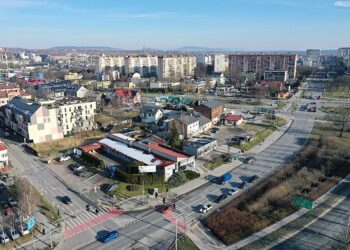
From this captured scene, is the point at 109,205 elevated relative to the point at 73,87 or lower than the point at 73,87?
lower

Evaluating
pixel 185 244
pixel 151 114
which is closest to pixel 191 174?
pixel 185 244

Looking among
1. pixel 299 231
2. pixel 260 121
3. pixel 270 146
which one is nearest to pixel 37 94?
pixel 260 121

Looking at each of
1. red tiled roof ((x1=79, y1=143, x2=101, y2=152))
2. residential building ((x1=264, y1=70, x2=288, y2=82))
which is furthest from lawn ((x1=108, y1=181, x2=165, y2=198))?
residential building ((x1=264, y1=70, x2=288, y2=82))

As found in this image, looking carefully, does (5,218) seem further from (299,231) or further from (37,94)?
(37,94)

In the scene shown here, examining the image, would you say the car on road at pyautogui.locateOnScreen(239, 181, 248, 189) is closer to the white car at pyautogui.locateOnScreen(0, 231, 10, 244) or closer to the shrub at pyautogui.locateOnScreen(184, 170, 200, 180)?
the shrub at pyautogui.locateOnScreen(184, 170, 200, 180)

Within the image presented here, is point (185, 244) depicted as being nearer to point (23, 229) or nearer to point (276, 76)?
point (23, 229)

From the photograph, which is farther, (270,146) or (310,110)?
(310,110)
